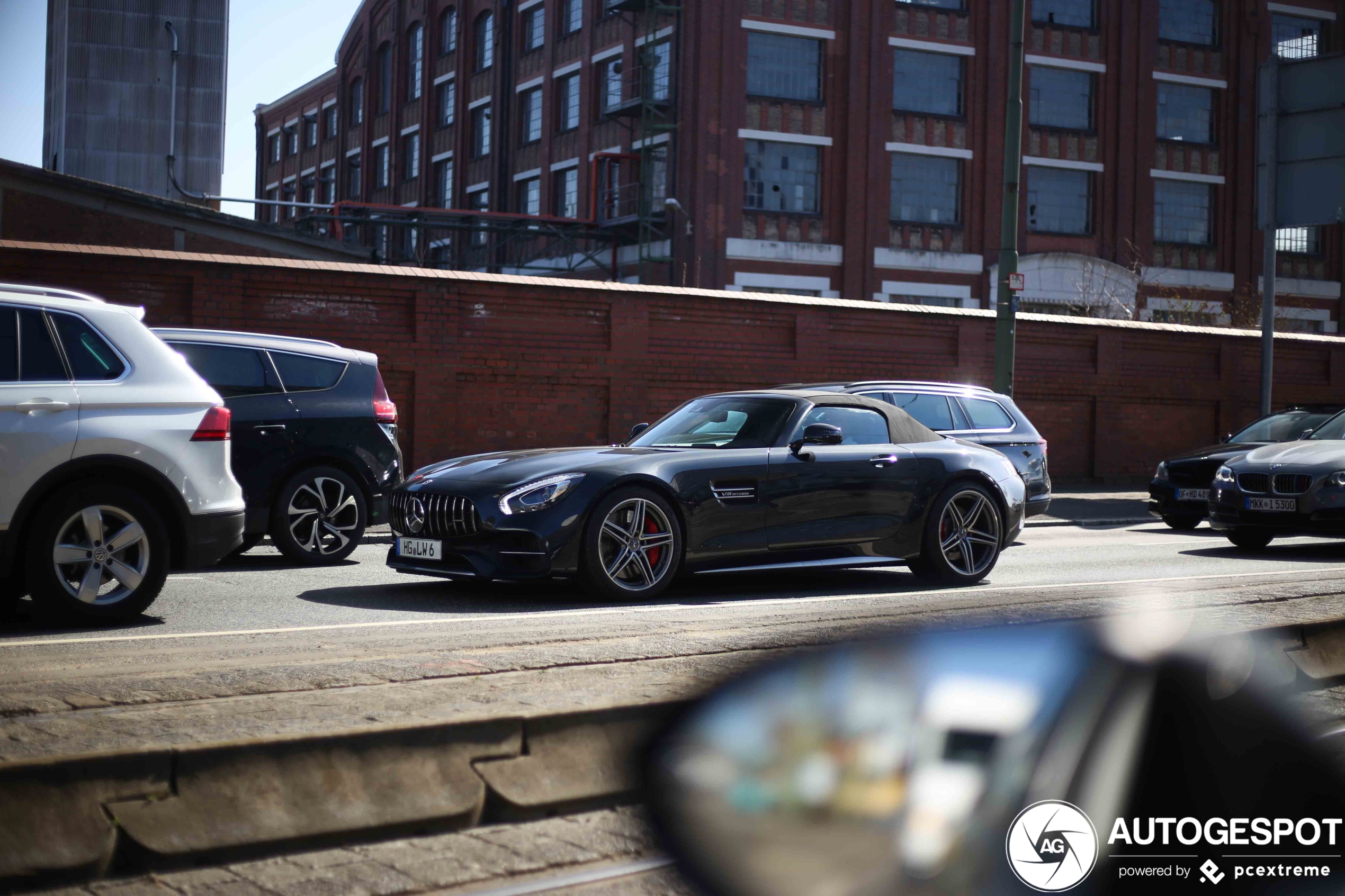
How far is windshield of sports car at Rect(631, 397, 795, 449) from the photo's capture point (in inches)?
360

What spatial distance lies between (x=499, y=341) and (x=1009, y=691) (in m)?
16.5

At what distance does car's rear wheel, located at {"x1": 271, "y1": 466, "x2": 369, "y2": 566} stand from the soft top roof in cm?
314

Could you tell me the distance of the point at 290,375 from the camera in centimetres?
1084

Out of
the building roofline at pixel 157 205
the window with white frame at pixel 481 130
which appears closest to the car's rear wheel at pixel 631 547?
the building roofline at pixel 157 205

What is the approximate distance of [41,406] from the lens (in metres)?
6.95

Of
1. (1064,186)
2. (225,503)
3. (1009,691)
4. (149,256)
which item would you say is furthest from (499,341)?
(1064,186)

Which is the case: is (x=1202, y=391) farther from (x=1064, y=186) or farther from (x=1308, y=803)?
(x=1308, y=803)

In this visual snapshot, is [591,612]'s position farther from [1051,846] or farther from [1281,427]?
[1281,427]

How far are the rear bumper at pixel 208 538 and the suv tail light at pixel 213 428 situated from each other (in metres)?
0.39

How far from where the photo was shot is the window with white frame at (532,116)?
146ft

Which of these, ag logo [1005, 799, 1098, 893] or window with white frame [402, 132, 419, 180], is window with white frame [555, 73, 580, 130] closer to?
window with white frame [402, 132, 419, 180]

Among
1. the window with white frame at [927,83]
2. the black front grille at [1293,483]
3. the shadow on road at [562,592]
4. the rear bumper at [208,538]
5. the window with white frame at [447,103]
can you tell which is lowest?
the shadow on road at [562,592]

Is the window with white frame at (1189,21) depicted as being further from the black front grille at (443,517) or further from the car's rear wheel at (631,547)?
the black front grille at (443,517)

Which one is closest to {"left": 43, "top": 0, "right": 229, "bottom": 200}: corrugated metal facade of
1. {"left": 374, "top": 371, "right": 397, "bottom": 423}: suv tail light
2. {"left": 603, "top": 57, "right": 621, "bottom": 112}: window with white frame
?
{"left": 603, "top": 57, "right": 621, "bottom": 112}: window with white frame
